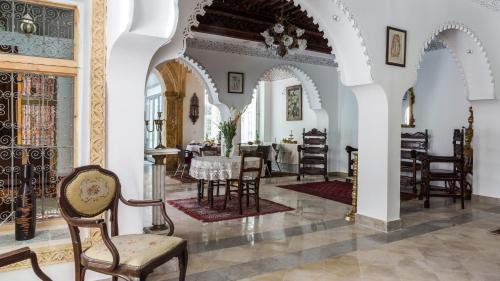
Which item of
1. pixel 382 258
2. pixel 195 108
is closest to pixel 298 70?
pixel 195 108

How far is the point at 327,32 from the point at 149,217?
3.63 m

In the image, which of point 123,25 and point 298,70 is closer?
point 123,25

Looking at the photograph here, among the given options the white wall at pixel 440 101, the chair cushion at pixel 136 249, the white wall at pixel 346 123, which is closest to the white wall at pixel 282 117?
the white wall at pixel 346 123

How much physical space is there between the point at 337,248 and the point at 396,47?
268 centimetres

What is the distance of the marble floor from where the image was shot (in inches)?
125

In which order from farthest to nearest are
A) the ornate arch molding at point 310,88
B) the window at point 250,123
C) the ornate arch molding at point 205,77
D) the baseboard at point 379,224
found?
1. the window at point 250,123
2. the ornate arch molding at point 310,88
3. the ornate arch molding at point 205,77
4. the baseboard at point 379,224

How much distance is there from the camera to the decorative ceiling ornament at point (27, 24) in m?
2.76

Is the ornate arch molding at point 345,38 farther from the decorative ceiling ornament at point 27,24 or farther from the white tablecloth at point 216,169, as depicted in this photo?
the white tablecloth at point 216,169

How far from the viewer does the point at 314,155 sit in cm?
939

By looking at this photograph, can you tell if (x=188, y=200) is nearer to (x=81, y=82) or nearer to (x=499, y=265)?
(x=81, y=82)

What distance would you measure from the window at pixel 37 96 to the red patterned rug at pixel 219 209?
247cm

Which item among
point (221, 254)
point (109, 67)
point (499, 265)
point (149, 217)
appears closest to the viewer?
point (109, 67)

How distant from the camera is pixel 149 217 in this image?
516 centimetres

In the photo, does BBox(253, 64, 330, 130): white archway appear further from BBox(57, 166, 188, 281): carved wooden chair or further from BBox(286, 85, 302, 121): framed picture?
BBox(57, 166, 188, 281): carved wooden chair
